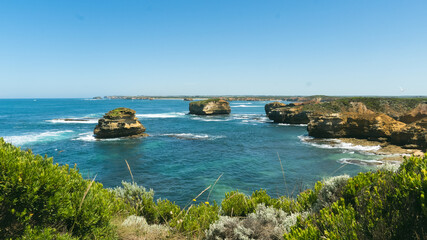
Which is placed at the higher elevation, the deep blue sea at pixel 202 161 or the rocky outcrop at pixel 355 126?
the rocky outcrop at pixel 355 126

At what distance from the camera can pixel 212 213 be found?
7496 millimetres

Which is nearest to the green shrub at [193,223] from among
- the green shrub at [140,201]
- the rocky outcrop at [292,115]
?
the green shrub at [140,201]

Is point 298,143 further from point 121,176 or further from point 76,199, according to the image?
point 76,199

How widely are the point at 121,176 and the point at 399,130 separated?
39104 mm

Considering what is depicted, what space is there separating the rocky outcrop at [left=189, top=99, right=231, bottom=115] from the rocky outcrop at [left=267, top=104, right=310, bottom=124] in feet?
114

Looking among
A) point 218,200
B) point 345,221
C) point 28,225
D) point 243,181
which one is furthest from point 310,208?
point 243,181

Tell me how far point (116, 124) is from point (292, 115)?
50252mm

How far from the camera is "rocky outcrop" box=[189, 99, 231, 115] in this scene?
100950 millimetres

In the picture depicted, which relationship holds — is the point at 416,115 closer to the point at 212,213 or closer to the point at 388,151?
the point at 388,151

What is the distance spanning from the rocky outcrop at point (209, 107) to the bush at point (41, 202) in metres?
95.4

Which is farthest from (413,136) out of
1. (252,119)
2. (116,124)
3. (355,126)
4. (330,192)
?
(252,119)

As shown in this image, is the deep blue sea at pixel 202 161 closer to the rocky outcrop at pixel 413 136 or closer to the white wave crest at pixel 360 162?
the white wave crest at pixel 360 162

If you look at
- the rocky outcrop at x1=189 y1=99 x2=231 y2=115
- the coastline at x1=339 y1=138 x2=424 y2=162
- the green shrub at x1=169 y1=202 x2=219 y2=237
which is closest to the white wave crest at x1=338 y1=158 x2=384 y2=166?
the coastline at x1=339 y1=138 x2=424 y2=162

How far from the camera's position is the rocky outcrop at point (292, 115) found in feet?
227
